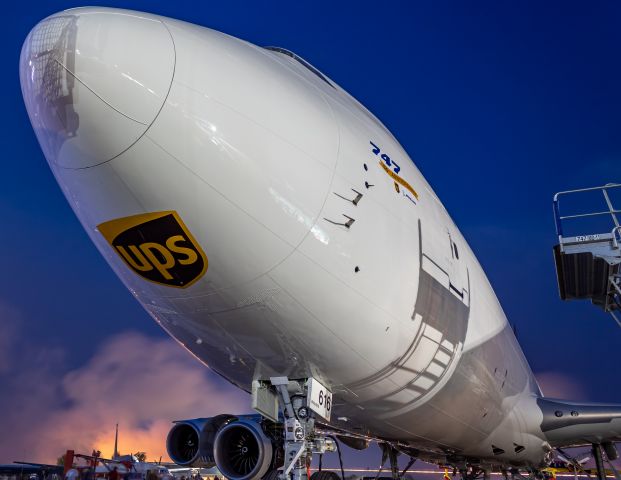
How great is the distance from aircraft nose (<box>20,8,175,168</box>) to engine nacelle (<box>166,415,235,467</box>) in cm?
673

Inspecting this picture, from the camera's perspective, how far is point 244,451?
8703 millimetres

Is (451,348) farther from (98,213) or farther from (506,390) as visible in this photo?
(98,213)

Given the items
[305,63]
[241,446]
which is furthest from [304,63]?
[241,446]

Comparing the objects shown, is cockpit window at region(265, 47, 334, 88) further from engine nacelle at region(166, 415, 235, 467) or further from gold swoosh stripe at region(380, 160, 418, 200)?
engine nacelle at region(166, 415, 235, 467)

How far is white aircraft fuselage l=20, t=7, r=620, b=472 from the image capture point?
4.78 meters

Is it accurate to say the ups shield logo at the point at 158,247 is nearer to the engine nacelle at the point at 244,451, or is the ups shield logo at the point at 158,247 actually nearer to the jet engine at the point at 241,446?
the jet engine at the point at 241,446

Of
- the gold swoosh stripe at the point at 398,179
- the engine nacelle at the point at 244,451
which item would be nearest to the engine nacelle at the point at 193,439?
the engine nacelle at the point at 244,451

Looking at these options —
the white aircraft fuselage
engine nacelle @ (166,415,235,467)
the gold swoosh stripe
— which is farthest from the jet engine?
the gold swoosh stripe

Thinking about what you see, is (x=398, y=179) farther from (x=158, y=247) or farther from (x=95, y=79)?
(x=95, y=79)

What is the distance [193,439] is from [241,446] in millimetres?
2481

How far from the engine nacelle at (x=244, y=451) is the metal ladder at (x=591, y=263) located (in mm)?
5840

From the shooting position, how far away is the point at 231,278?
5395 mm

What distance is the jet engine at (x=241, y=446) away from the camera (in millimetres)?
8164

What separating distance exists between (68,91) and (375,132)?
3.57 meters
